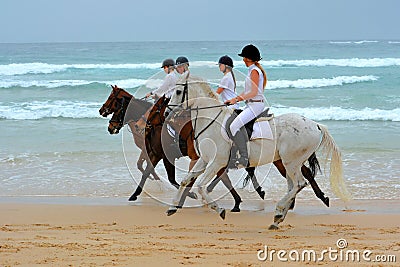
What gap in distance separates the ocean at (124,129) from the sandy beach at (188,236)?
1022mm

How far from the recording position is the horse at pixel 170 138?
24.6 ft

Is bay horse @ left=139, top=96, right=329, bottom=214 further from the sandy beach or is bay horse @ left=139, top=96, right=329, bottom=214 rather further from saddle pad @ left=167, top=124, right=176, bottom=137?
the sandy beach

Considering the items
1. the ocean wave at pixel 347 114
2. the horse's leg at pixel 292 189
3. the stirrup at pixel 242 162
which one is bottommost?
the ocean wave at pixel 347 114

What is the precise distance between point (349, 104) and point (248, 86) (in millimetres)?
14211

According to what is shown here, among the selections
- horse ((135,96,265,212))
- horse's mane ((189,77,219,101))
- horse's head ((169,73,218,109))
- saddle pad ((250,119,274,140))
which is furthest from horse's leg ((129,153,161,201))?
saddle pad ((250,119,274,140))

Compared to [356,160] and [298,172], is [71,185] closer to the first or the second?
[298,172]

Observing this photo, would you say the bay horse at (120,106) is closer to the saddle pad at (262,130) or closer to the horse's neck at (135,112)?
the horse's neck at (135,112)

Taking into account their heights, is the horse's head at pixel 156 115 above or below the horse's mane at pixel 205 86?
below

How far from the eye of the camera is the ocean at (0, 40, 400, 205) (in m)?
8.93

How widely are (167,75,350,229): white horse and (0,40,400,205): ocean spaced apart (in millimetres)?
466

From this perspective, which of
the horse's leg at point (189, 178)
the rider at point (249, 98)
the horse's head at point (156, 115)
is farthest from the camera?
the horse's head at point (156, 115)

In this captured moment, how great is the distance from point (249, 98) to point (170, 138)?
1.88 m

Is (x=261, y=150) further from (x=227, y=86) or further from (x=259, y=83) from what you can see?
(x=227, y=86)

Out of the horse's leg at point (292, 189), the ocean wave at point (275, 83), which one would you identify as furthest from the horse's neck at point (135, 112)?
the ocean wave at point (275, 83)
